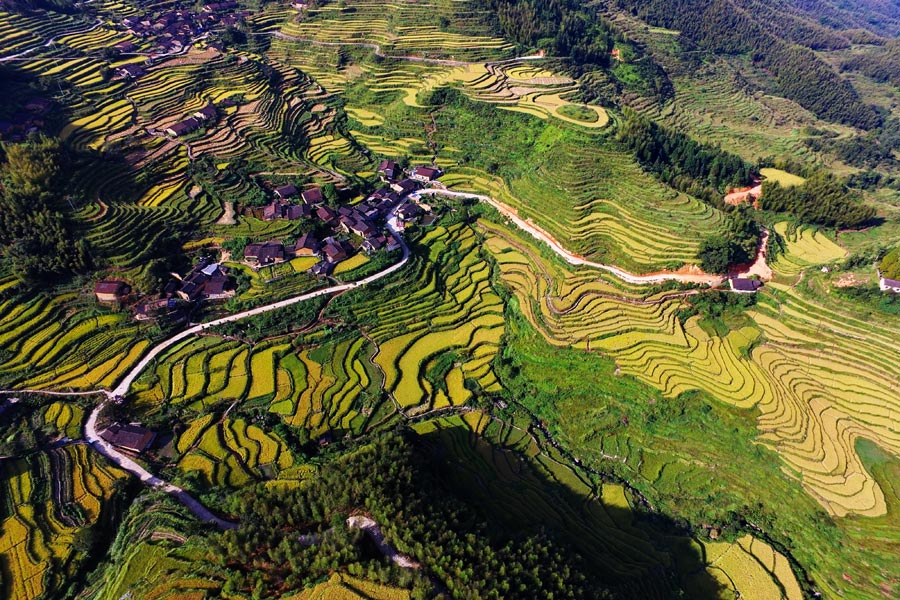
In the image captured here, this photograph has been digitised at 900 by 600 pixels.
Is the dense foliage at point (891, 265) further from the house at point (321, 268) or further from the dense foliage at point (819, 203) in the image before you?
the house at point (321, 268)

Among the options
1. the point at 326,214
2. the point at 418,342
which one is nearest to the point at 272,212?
the point at 326,214

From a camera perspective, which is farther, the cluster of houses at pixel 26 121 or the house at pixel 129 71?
the house at pixel 129 71

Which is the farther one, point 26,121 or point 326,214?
point 26,121

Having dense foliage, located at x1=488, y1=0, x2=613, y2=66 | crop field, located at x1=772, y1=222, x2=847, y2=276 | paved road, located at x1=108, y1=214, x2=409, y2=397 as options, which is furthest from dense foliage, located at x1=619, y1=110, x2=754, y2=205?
paved road, located at x1=108, y1=214, x2=409, y2=397

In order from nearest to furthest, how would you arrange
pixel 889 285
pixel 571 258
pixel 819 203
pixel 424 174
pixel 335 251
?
pixel 889 285 → pixel 335 251 → pixel 571 258 → pixel 819 203 → pixel 424 174

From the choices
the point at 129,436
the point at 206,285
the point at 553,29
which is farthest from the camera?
the point at 553,29

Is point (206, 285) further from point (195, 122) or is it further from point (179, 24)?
point (179, 24)

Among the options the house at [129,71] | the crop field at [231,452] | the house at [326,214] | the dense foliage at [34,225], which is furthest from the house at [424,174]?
the house at [129,71]
